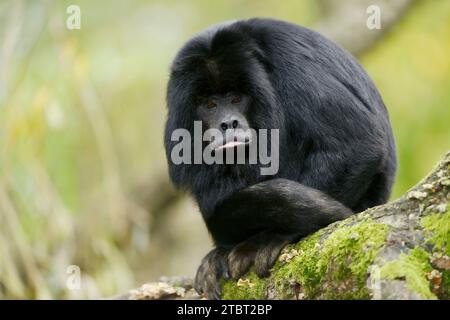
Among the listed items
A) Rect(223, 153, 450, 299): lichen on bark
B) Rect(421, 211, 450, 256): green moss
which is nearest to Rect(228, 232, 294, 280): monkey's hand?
Rect(223, 153, 450, 299): lichen on bark

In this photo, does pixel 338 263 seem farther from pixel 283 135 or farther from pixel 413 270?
pixel 283 135

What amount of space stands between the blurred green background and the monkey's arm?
115 inches

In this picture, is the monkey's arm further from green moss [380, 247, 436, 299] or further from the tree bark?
green moss [380, 247, 436, 299]

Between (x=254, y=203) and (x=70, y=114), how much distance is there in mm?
5355

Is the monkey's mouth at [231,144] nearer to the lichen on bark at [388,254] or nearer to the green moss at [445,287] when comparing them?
the lichen on bark at [388,254]

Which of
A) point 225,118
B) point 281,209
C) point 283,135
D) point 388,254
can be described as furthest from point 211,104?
point 388,254

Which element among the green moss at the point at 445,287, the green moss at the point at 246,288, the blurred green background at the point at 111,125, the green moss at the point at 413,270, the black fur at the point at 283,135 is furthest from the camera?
the blurred green background at the point at 111,125

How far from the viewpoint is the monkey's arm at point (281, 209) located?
3.99m

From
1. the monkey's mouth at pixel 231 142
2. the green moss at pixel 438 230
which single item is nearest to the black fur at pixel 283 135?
the monkey's mouth at pixel 231 142

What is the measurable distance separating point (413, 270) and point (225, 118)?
6.72 ft

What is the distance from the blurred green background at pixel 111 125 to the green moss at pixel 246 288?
9.40 feet

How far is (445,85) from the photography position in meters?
8.73
